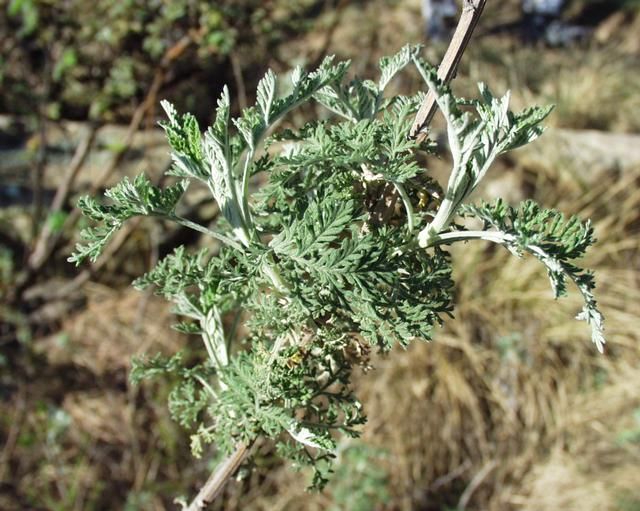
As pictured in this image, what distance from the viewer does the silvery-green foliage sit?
2.21ft

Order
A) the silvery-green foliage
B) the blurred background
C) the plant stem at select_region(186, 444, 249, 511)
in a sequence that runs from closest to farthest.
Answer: the silvery-green foliage < the plant stem at select_region(186, 444, 249, 511) < the blurred background

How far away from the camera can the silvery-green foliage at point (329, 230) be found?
0.67 metres

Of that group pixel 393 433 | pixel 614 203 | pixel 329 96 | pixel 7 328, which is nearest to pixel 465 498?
pixel 393 433

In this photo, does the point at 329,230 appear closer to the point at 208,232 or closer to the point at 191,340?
the point at 208,232

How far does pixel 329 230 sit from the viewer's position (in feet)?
2.15

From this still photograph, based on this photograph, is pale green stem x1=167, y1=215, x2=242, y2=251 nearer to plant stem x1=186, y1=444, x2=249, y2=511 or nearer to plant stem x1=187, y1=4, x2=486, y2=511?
plant stem x1=187, y1=4, x2=486, y2=511

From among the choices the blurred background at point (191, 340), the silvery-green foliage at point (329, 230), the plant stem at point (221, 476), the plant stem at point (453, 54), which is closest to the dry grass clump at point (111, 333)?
the blurred background at point (191, 340)

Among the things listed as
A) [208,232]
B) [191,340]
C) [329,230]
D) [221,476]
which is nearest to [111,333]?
[191,340]

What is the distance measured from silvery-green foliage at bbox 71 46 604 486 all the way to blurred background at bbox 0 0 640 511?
215 centimetres

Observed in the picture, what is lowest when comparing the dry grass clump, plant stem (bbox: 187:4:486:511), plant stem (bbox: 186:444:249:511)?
the dry grass clump

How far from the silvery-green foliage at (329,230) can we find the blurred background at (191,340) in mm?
2153

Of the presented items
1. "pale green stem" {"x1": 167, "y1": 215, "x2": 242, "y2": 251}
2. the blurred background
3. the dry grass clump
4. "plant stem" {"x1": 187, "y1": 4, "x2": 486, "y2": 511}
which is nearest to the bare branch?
"plant stem" {"x1": 187, "y1": 4, "x2": 486, "y2": 511}

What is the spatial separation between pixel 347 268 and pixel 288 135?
19 cm

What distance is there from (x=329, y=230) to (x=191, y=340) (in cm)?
304
